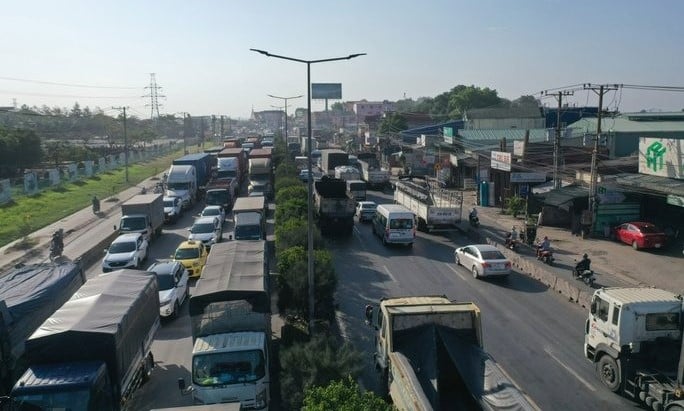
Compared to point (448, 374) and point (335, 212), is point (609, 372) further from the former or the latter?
point (335, 212)

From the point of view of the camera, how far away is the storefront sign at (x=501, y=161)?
36450mm

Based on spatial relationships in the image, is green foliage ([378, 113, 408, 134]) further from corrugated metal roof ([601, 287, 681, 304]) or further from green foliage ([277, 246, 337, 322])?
corrugated metal roof ([601, 287, 681, 304])

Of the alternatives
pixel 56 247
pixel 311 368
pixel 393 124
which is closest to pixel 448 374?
pixel 311 368

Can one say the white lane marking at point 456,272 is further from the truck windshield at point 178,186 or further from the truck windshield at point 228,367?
the truck windshield at point 178,186

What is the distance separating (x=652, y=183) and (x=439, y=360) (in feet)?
67.5

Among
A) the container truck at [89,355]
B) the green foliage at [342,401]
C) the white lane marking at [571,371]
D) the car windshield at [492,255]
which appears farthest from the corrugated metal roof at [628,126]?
the green foliage at [342,401]

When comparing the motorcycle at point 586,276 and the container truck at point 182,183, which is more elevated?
the container truck at point 182,183

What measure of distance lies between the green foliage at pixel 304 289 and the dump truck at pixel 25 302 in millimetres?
5989

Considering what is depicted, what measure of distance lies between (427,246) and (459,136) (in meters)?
31.5

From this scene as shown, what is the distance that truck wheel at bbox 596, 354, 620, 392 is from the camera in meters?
12.4

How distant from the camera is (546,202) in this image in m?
31.1

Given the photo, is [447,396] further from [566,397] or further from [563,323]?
[563,323]

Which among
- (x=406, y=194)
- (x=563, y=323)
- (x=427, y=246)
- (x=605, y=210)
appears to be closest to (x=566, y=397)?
(x=563, y=323)

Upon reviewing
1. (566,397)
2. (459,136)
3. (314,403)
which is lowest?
(566,397)
